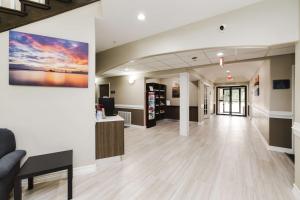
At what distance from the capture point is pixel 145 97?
22.3 ft

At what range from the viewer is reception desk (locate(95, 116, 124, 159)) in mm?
3045

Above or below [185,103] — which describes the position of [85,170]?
below

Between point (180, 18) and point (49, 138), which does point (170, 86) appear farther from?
point (49, 138)

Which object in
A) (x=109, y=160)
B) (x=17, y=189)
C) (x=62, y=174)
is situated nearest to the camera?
(x=17, y=189)

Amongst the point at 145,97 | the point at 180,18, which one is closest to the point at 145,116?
the point at 145,97

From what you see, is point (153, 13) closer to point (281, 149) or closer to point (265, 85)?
point (265, 85)

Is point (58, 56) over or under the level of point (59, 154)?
over

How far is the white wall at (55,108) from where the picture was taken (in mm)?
2192

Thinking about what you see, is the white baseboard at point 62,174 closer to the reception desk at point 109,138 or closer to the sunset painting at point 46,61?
the reception desk at point 109,138

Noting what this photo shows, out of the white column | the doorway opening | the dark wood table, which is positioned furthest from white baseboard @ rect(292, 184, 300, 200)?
the doorway opening

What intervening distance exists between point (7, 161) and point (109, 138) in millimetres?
1657

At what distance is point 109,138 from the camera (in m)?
3.18

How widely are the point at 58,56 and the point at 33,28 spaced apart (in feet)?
1.71

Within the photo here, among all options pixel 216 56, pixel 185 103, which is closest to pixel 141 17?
pixel 216 56
